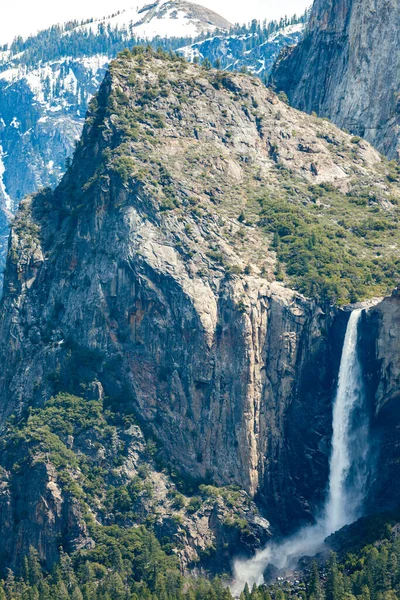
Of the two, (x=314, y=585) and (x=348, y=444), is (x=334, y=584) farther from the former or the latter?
(x=348, y=444)

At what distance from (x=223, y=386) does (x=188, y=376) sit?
12.9 ft

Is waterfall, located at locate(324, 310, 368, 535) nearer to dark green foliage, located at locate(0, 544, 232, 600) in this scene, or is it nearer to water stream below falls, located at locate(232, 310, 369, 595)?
water stream below falls, located at locate(232, 310, 369, 595)

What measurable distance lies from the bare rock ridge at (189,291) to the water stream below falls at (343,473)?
1.27m

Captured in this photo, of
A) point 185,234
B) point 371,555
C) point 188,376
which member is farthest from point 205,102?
point 371,555

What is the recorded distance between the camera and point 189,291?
518 feet

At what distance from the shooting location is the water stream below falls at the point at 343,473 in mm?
148000

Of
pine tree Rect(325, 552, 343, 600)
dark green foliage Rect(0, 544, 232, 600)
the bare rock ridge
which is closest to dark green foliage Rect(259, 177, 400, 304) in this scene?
the bare rock ridge

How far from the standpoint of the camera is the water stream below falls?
148m

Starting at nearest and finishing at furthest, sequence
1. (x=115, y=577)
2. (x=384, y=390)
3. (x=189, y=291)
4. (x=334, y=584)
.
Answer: (x=334, y=584), (x=115, y=577), (x=384, y=390), (x=189, y=291)

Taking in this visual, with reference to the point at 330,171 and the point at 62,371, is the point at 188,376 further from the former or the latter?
the point at 330,171

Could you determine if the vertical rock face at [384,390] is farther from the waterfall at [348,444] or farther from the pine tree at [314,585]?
the pine tree at [314,585]

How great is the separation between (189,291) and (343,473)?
25.2 metres

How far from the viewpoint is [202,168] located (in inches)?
6845

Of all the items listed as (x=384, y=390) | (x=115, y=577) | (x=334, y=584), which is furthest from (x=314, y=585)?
(x=384, y=390)
